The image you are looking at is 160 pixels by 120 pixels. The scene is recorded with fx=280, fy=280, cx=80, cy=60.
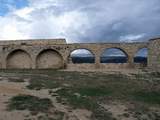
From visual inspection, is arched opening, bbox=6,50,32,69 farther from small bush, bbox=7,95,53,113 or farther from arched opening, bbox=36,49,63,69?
small bush, bbox=7,95,53,113

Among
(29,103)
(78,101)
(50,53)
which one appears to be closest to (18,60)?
(50,53)

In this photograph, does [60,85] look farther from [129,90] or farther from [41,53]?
[41,53]

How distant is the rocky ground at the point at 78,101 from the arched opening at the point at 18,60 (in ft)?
53.2

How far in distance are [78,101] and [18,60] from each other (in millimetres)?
21763

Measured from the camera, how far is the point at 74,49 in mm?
31578

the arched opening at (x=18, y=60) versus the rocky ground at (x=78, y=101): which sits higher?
the arched opening at (x=18, y=60)

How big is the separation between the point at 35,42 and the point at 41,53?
7.37 ft

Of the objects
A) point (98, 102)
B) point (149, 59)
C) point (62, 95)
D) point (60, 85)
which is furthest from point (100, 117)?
point (149, 59)

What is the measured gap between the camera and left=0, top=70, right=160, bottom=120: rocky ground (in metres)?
11.0

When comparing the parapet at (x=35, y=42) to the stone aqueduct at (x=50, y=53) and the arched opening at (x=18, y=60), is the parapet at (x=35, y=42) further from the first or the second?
the arched opening at (x=18, y=60)

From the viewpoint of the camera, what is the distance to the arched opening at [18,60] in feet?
109

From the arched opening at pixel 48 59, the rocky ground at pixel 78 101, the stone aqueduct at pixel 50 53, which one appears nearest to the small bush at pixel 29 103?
the rocky ground at pixel 78 101

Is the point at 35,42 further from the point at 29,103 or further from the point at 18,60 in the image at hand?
the point at 29,103

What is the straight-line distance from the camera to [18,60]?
33.3 m
